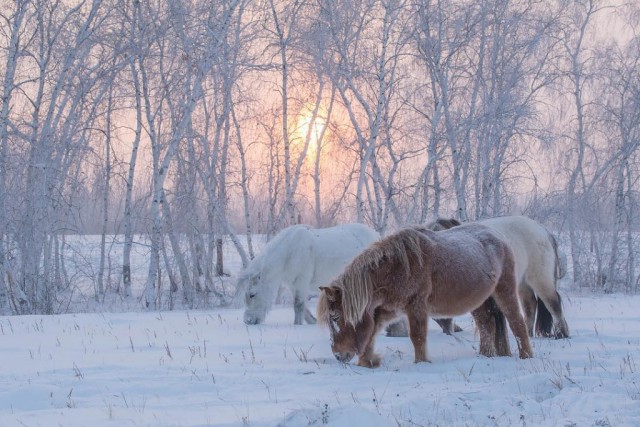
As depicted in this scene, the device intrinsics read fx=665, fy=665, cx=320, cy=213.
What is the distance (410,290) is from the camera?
618 centimetres

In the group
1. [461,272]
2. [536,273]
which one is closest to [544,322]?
[536,273]

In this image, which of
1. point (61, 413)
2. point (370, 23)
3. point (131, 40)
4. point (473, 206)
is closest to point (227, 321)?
point (61, 413)

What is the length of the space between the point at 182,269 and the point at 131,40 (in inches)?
238

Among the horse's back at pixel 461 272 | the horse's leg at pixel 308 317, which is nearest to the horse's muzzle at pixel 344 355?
the horse's back at pixel 461 272

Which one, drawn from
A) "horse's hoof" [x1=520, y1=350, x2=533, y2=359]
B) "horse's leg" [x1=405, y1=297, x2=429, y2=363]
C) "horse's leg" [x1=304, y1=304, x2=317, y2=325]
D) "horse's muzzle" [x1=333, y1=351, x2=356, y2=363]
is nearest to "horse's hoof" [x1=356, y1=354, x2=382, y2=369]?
"horse's muzzle" [x1=333, y1=351, x2=356, y2=363]

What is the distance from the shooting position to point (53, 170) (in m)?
14.9

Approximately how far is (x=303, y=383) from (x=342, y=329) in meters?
0.82

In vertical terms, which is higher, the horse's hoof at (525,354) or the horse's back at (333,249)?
the horse's back at (333,249)

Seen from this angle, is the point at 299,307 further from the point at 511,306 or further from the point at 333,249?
the point at 511,306

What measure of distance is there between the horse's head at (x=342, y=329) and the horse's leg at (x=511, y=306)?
1399mm

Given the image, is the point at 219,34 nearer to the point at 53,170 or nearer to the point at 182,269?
the point at 53,170

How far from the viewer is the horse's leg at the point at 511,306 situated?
654cm

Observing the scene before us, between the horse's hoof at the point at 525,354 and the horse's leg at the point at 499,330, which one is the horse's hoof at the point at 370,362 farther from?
the horse's hoof at the point at 525,354

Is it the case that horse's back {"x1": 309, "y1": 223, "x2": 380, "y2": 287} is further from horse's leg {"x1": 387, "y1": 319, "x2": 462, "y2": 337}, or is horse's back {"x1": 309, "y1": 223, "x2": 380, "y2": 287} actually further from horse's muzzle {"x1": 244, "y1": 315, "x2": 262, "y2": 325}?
horse's leg {"x1": 387, "y1": 319, "x2": 462, "y2": 337}
